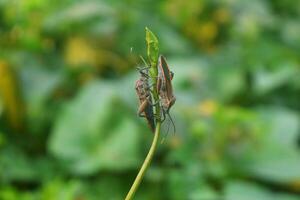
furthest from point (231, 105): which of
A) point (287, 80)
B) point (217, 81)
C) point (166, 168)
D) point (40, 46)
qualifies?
point (40, 46)

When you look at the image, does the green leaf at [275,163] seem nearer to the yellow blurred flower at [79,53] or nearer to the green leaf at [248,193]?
the green leaf at [248,193]

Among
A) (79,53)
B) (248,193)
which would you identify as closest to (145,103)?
(248,193)

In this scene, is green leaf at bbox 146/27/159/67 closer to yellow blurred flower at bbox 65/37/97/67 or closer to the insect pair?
the insect pair

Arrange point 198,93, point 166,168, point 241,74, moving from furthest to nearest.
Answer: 1. point 241,74
2. point 198,93
3. point 166,168

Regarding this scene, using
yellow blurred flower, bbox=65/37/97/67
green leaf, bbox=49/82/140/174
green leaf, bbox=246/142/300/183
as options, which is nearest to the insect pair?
green leaf, bbox=49/82/140/174

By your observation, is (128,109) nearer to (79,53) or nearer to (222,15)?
(79,53)

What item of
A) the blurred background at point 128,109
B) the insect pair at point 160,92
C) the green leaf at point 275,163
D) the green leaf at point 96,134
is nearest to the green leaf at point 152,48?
the insect pair at point 160,92

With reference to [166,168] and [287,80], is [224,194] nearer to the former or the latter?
[166,168]

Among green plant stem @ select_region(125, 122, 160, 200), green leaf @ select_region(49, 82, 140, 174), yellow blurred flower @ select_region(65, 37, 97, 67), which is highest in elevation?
yellow blurred flower @ select_region(65, 37, 97, 67)
